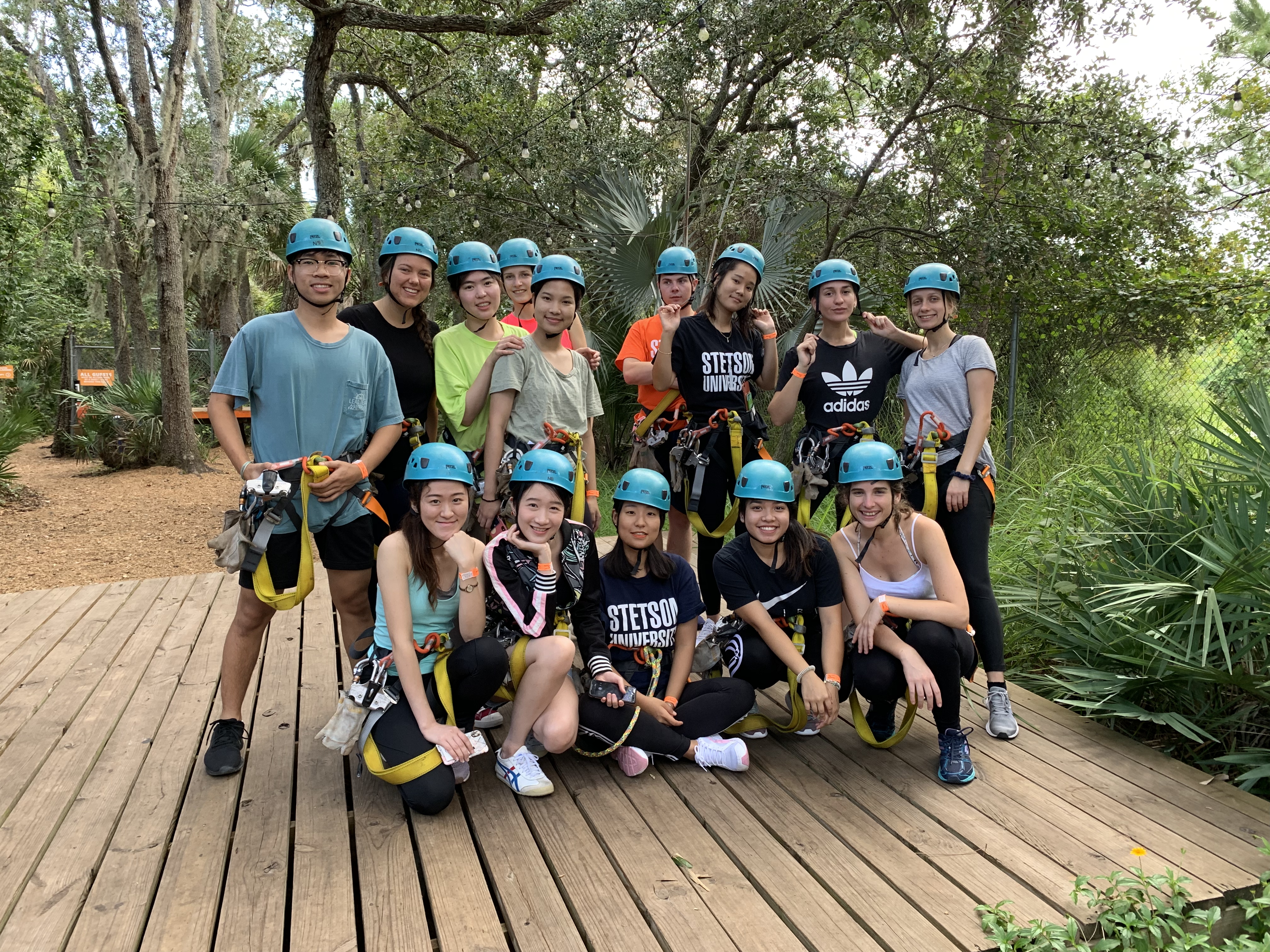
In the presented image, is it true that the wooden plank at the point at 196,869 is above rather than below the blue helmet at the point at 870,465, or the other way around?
below

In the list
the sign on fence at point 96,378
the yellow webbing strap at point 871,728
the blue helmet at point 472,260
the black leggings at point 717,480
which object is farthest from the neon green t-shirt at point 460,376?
the sign on fence at point 96,378

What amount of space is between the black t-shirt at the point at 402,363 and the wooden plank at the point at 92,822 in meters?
1.53

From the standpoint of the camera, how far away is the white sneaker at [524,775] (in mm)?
3184

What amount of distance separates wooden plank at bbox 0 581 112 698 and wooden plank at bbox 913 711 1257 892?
174 inches

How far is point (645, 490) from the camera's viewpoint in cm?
354

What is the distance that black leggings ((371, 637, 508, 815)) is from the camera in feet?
9.92

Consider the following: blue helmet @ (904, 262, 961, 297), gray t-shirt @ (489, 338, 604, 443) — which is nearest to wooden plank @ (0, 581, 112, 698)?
gray t-shirt @ (489, 338, 604, 443)

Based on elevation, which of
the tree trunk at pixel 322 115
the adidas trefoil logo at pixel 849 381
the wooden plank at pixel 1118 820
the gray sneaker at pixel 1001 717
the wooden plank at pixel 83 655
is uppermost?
the tree trunk at pixel 322 115

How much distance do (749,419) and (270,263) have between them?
2137 centimetres

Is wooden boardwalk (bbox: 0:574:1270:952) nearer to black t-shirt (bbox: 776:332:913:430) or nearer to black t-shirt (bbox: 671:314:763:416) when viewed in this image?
black t-shirt (bbox: 776:332:913:430)

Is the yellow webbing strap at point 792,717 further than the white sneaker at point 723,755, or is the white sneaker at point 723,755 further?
the yellow webbing strap at point 792,717

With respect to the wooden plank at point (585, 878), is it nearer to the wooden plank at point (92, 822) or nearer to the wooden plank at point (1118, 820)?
the wooden plank at point (92, 822)

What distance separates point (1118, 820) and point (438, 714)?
2.41 metres

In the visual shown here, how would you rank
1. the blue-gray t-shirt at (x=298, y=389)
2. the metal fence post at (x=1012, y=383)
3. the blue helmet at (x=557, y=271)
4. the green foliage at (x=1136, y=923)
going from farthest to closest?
the metal fence post at (x=1012, y=383), the blue helmet at (x=557, y=271), the blue-gray t-shirt at (x=298, y=389), the green foliage at (x=1136, y=923)
